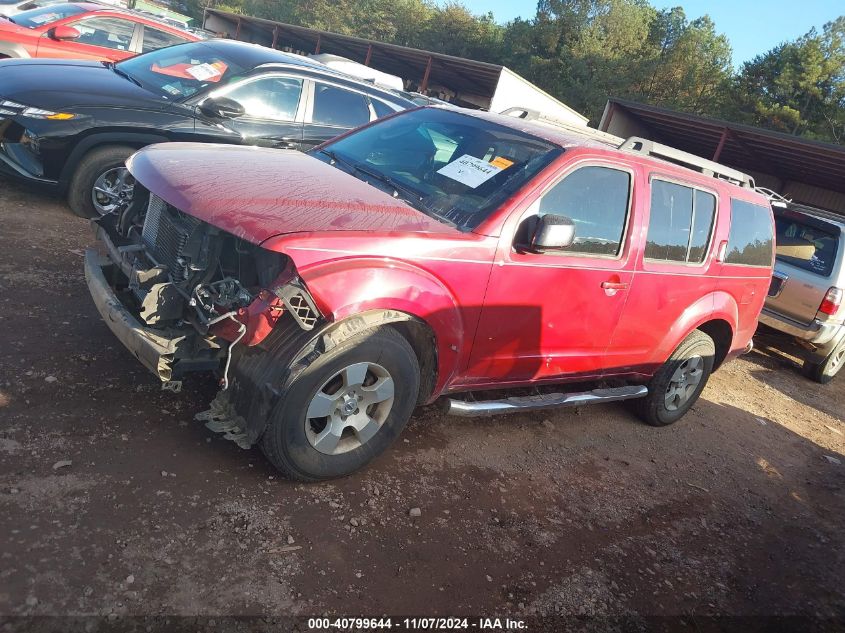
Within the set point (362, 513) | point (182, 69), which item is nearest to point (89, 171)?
point (182, 69)

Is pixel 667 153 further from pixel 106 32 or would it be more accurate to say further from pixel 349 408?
pixel 106 32

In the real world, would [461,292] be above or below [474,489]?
above

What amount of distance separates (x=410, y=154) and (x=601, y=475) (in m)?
2.44

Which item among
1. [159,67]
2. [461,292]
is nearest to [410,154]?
[461,292]

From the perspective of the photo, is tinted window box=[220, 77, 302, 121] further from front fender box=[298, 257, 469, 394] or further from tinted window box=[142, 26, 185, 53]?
tinted window box=[142, 26, 185, 53]

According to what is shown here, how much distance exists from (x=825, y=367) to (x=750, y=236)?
3.64m

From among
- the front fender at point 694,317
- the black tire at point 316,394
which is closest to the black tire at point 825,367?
the front fender at point 694,317

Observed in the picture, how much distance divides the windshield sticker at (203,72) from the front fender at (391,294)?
418cm

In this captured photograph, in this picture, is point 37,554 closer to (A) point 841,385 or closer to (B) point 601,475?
(B) point 601,475

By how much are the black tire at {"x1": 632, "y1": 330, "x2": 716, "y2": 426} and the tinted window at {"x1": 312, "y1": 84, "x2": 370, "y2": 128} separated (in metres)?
4.08

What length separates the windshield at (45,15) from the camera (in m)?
8.20

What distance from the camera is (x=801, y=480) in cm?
497

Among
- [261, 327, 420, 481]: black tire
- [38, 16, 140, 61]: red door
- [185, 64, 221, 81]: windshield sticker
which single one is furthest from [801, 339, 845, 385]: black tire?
[38, 16, 140, 61]: red door

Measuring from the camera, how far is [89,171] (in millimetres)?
5461
